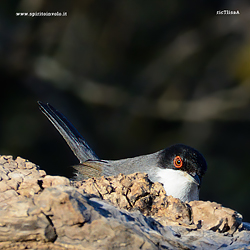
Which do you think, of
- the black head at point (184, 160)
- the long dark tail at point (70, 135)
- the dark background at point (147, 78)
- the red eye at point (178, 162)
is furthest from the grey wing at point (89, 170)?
the dark background at point (147, 78)

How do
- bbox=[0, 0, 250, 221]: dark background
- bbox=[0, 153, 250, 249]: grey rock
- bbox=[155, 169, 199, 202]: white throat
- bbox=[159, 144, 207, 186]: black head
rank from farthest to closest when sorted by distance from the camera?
bbox=[0, 0, 250, 221]: dark background → bbox=[159, 144, 207, 186]: black head → bbox=[155, 169, 199, 202]: white throat → bbox=[0, 153, 250, 249]: grey rock

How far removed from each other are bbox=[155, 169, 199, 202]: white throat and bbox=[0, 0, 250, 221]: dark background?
12.3 ft

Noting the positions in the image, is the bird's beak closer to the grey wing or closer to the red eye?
the red eye

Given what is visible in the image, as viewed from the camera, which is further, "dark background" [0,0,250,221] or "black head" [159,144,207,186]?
"dark background" [0,0,250,221]

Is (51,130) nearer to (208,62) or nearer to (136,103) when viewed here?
(136,103)

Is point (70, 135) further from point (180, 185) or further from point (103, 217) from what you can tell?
point (103, 217)

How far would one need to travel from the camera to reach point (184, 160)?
220 inches

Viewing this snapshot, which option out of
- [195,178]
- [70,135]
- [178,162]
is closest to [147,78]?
[70,135]

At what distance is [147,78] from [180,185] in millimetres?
4551

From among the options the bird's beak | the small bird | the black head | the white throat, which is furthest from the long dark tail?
the bird's beak

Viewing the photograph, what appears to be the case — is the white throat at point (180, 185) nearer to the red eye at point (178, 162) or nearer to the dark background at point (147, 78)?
the red eye at point (178, 162)

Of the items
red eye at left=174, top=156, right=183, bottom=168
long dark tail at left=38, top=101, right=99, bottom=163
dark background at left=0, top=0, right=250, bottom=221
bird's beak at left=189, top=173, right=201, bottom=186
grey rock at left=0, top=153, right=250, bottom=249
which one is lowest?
grey rock at left=0, top=153, right=250, bottom=249

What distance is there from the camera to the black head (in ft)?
18.0

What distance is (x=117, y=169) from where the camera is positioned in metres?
5.92
